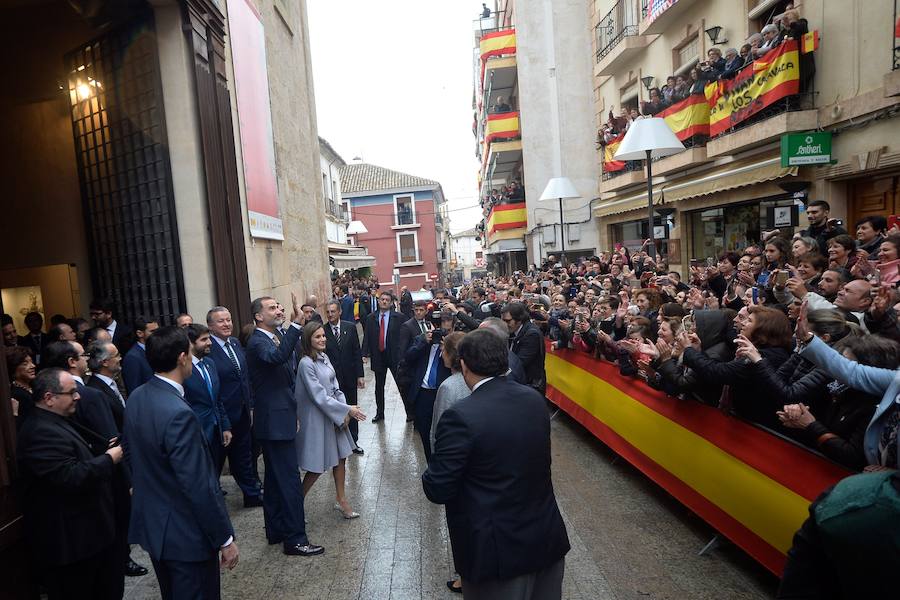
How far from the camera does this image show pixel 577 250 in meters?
21.5

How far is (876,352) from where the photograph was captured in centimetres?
309

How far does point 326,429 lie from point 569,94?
788 inches

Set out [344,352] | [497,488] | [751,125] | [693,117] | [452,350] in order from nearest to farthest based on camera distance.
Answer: [497,488] < [452,350] < [344,352] < [751,125] < [693,117]

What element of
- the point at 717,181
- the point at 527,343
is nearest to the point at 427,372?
the point at 527,343

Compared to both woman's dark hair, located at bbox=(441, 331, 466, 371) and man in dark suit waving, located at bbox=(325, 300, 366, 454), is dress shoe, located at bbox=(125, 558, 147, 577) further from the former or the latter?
man in dark suit waving, located at bbox=(325, 300, 366, 454)

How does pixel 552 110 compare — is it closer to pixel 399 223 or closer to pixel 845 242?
pixel 845 242

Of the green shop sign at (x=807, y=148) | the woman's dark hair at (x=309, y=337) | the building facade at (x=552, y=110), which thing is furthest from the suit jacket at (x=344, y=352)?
the building facade at (x=552, y=110)

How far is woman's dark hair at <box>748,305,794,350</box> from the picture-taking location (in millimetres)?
4051

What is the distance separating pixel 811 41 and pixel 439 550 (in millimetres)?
9306

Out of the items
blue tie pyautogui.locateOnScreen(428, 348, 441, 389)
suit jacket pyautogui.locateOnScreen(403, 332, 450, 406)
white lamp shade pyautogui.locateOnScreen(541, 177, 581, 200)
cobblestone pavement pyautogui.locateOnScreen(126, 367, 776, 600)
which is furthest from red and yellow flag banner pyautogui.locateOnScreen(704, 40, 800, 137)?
blue tie pyautogui.locateOnScreen(428, 348, 441, 389)

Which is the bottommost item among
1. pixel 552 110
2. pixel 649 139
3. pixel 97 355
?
pixel 97 355

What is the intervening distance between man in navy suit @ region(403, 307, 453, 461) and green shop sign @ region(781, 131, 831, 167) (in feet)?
21.8

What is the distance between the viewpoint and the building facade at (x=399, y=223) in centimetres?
5047

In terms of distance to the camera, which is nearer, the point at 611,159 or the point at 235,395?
the point at 235,395
